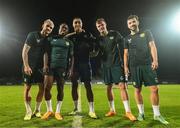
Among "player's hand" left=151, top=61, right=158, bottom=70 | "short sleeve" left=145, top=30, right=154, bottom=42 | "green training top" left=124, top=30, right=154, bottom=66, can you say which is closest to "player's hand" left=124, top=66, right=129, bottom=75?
"green training top" left=124, top=30, right=154, bottom=66

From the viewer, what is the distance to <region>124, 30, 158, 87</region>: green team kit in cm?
739

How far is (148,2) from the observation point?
139 feet

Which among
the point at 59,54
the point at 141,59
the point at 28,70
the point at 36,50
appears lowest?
the point at 28,70

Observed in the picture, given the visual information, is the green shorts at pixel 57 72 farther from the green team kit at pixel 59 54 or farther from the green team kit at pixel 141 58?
the green team kit at pixel 141 58

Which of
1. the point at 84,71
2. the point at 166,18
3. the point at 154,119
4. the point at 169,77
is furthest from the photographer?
the point at 166,18

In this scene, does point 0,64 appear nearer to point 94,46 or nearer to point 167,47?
point 167,47

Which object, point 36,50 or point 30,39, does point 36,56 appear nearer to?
point 36,50

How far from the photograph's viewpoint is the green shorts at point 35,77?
25.2 ft

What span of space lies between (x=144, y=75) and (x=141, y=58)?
390 millimetres

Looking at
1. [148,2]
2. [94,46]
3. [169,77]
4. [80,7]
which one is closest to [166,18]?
[148,2]

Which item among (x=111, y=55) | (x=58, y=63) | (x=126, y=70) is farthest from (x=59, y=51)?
(x=126, y=70)

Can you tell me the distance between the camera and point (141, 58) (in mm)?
7484

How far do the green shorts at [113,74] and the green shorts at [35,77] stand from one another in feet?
5.11

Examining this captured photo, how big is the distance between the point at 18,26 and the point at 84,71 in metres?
36.5
